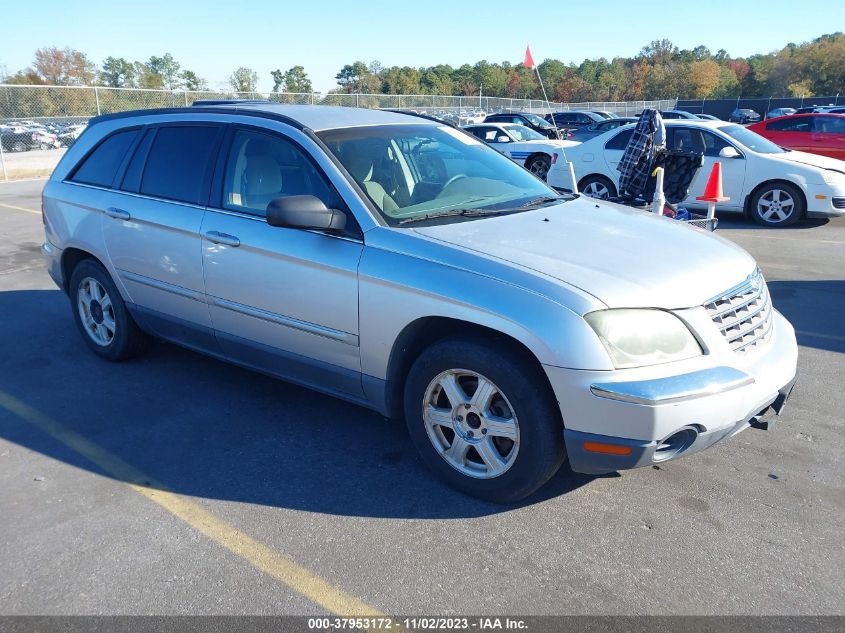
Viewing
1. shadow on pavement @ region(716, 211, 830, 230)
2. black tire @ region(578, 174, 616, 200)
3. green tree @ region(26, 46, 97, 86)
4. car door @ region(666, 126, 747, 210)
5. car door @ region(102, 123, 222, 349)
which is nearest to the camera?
car door @ region(102, 123, 222, 349)

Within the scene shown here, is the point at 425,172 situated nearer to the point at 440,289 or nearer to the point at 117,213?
the point at 440,289

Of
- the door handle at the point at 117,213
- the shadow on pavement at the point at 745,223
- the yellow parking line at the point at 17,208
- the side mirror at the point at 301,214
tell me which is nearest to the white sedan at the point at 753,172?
the shadow on pavement at the point at 745,223

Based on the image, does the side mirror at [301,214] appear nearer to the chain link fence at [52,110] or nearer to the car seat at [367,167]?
the car seat at [367,167]

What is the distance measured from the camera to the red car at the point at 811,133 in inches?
577

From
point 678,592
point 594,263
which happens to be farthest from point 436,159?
point 678,592

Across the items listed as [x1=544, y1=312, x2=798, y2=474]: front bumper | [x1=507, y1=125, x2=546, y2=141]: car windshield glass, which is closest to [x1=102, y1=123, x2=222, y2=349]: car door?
[x1=544, y1=312, x2=798, y2=474]: front bumper

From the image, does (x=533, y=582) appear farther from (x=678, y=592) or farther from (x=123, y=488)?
(x=123, y=488)

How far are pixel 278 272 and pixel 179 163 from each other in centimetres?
133

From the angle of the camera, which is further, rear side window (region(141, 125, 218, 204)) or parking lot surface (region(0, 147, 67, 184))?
parking lot surface (region(0, 147, 67, 184))

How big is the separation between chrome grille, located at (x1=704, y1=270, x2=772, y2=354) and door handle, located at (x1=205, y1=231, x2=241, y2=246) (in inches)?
99.5

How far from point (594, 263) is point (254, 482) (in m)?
2.02

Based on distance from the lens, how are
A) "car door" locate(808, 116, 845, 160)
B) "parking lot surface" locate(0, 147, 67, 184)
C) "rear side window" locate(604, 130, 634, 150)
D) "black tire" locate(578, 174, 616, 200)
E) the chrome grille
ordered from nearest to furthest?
the chrome grille
"rear side window" locate(604, 130, 634, 150)
"black tire" locate(578, 174, 616, 200)
"car door" locate(808, 116, 845, 160)
"parking lot surface" locate(0, 147, 67, 184)

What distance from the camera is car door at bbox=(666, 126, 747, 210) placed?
10.7m

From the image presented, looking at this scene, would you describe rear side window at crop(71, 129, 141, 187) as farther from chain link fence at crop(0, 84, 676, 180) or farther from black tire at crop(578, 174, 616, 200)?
chain link fence at crop(0, 84, 676, 180)
